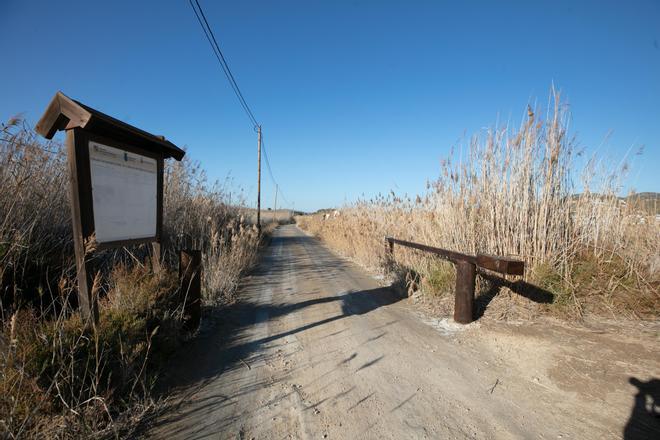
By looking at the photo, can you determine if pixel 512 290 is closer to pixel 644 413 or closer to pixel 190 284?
pixel 644 413

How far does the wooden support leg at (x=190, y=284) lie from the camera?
12.4ft

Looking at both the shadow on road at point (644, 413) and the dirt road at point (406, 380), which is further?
the dirt road at point (406, 380)

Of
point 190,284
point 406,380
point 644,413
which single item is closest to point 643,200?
point 644,413

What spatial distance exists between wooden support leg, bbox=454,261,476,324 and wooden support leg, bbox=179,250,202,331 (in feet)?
11.3

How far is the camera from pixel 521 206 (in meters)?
4.50

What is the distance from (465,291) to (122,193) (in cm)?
422

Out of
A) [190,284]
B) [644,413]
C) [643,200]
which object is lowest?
[644,413]

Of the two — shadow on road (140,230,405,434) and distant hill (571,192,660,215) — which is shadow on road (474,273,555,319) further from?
distant hill (571,192,660,215)

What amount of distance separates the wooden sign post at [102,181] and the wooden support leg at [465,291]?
3.97 metres

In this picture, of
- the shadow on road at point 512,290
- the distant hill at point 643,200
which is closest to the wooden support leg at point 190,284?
the shadow on road at point 512,290

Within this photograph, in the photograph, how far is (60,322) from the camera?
2.40 meters

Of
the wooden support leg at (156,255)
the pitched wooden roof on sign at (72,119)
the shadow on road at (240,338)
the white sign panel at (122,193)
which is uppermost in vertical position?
the pitched wooden roof on sign at (72,119)

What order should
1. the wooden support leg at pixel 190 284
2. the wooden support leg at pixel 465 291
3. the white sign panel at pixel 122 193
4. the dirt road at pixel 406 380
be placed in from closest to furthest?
the dirt road at pixel 406 380
the white sign panel at pixel 122 193
the wooden support leg at pixel 190 284
the wooden support leg at pixel 465 291

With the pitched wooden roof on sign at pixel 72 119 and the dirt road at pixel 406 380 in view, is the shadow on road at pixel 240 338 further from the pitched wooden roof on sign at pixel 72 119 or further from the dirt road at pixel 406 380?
the pitched wooden roof on sign at pixel 72 119
